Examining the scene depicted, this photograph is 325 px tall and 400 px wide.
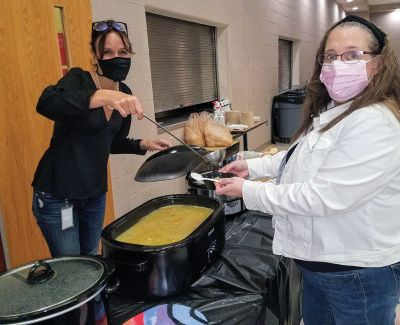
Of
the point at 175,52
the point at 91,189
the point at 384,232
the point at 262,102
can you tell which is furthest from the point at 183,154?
the point at 262,102

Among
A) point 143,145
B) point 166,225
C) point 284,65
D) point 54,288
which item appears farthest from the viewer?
point 284,65

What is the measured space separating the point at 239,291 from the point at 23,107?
127 centimetres

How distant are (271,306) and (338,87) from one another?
2.49ft

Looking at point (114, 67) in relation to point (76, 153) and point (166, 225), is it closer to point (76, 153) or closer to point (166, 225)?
point (76, 153)

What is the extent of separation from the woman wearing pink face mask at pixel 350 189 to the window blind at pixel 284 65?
579 centimetres

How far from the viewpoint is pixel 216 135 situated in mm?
2695

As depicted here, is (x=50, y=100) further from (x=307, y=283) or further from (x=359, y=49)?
(x=307, y=283)

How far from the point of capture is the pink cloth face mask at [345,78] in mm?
1021

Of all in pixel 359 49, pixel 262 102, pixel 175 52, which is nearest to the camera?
pixel 359 49

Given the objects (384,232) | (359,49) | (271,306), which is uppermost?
(359,49)

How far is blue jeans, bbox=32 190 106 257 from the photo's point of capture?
4.40 feet

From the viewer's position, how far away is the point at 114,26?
1.35 m

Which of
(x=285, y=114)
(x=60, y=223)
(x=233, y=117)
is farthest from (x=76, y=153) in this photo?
(x=285, y=114)

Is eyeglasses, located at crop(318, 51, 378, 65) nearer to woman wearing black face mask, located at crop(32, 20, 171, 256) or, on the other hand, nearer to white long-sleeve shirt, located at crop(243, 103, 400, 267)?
white long-sleeve shirt, located at crop(243, 103, 400, 267)
